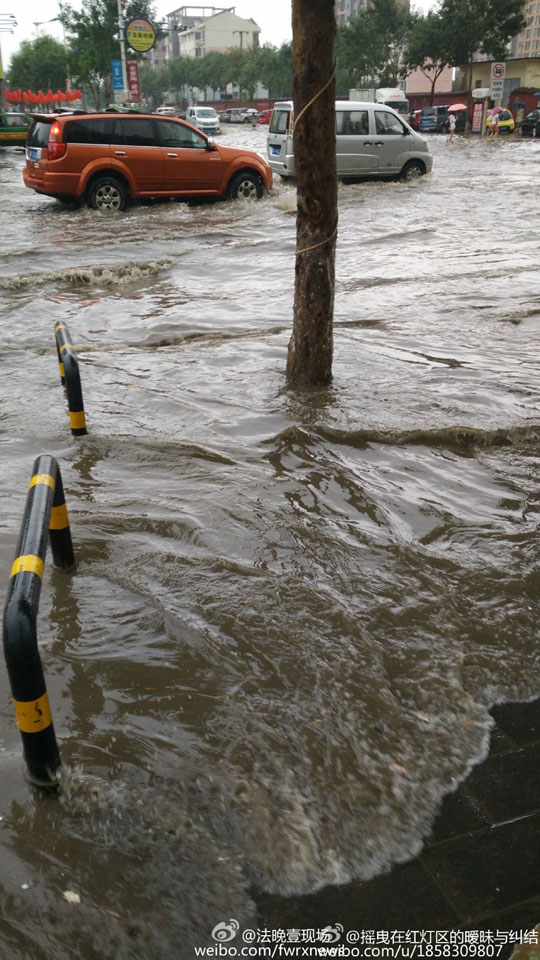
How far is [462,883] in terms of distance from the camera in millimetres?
2121

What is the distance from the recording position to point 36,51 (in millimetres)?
76500

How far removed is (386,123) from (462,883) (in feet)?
60.3

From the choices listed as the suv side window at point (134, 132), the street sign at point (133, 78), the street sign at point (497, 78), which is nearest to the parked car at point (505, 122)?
the street sign at point (497, 78)

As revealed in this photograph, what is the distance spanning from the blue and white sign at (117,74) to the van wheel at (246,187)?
23211 mm

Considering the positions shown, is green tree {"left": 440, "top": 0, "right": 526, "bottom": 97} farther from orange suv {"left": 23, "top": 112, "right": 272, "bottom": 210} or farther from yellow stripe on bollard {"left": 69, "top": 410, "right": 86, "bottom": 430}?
yellow stripe on bollard {"left": 69, "top": 410, "right": 86, "bottom": 430}

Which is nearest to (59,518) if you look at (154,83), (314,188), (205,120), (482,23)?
(314,188)

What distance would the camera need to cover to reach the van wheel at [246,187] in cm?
1549

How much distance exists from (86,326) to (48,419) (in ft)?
9.37

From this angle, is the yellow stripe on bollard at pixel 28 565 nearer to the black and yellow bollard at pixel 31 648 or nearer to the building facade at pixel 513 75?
the black and yellow bollard at pixel 31 648

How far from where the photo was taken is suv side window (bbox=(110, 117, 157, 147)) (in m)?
13.9

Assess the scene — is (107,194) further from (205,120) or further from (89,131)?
(205,120)

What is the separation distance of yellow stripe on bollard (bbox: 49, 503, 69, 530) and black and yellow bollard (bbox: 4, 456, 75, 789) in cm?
72

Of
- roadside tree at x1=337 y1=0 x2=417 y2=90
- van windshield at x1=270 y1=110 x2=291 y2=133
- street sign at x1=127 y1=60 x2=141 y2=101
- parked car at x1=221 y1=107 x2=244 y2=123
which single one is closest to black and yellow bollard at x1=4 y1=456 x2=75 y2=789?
van windshield at x1=270 y1=110 x2=291 y2=133

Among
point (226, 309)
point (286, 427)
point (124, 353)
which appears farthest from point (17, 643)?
point (226, 309)
